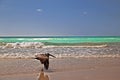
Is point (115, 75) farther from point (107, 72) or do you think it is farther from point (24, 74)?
point (24, 74)

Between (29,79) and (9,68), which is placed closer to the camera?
(29,79)

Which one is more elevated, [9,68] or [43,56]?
[43,56]

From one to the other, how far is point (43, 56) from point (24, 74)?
746 mm

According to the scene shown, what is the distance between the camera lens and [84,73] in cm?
705

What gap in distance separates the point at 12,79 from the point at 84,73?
6.79ft

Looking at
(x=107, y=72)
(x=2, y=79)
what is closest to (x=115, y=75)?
(x=107, y=72)

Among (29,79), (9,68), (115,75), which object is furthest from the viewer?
(9,68)

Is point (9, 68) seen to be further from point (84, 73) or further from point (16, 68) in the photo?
point (84, 73)

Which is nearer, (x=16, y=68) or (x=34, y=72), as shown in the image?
(x=34, y=72)

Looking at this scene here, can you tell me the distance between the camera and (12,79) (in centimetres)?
627

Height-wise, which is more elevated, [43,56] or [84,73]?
[43,56]

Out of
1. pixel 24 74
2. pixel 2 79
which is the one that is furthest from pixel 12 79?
pixel 24 74

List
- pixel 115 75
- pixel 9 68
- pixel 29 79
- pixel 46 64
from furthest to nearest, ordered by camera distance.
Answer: pixel 9 68 → pixel 46 64 → pixel 115 75 → pixel 29 79

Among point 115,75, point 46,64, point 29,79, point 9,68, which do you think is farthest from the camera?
point 9,68
